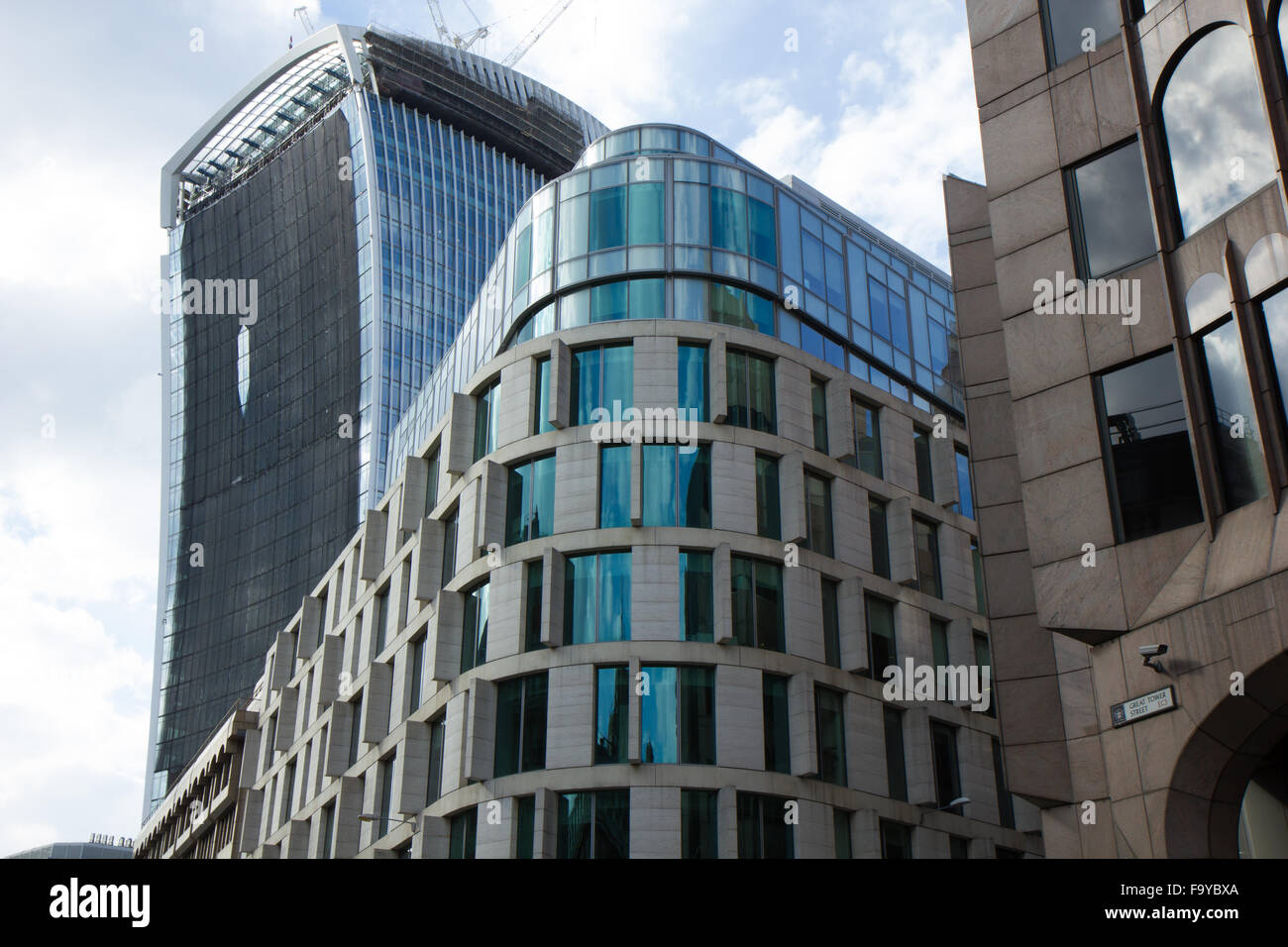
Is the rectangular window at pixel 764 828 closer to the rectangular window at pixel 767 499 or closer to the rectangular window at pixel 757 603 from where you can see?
the rectangular window at pixel 757 603

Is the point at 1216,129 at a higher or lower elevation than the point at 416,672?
higher

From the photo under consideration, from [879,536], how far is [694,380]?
9.63 meters

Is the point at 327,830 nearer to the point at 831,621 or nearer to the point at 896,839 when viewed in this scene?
the point at 831,621

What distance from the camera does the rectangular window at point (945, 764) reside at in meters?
47.6

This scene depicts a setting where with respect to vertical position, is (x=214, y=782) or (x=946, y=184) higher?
(x=946, y=184)

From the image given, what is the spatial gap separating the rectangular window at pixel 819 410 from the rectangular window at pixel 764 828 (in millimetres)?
13503

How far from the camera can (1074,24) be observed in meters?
27.0

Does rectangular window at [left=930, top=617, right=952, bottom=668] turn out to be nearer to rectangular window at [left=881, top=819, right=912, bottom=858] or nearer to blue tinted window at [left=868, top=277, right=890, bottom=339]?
rectangular window at [left=881, top=819, right=912, bottom=858]

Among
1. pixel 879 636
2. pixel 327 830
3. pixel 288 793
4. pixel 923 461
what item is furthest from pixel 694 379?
pixel 288 793

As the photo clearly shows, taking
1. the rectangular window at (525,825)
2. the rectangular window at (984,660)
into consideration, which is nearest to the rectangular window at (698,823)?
the rectangular window at (525,825)

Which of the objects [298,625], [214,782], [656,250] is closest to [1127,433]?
[656,250]

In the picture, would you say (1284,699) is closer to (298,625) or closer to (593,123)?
(298,625)

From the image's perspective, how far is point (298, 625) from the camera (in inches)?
2980

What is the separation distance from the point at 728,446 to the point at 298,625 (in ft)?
127
